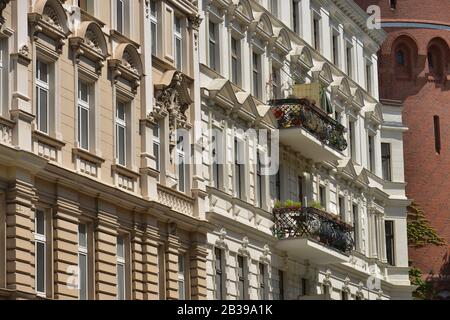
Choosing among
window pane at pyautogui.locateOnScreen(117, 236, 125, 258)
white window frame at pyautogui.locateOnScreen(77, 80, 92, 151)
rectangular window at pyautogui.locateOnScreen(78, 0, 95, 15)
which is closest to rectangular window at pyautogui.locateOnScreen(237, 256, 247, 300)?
window pane at pyautogui.locateOnScreen(117, 236, 125, 258)

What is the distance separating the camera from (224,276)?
3847 cm

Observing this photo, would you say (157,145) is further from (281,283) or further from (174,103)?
(281,283)

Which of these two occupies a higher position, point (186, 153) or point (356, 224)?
point (356, 224)

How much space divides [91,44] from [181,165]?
5.85 meters

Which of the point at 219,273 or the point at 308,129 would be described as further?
the point at 308,129

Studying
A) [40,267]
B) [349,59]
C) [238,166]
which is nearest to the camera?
[40,267]

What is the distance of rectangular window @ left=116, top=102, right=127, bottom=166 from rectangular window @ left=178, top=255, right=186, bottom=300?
3.87m

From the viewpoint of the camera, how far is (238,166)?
40.2 meters

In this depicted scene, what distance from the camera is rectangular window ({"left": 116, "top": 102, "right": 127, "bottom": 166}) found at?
3306 cm

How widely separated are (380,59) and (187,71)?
35102 mm

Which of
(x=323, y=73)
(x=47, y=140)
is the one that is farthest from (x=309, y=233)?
(x=47, y=140)

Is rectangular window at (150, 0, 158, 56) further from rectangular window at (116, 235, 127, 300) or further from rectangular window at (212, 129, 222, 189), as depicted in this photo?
rectangular window at (116, 235, 127, 300)

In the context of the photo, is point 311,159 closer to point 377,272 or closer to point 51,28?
point 377,272
